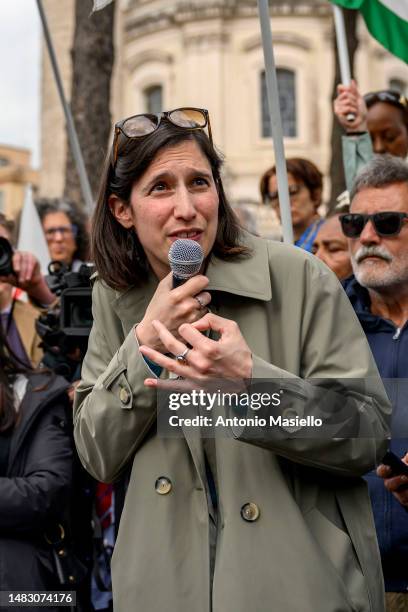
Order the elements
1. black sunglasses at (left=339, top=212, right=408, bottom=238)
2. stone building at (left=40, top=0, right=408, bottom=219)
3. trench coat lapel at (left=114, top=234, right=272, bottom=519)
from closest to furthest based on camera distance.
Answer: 1. trench coat lapel at (left=114, top=234, right=272, bottom=519)
2. black sunglasses at (left=339, top=212, right=408, bottom=238)
3. stone building at (left=40, top=0, right=408, bottom=219)

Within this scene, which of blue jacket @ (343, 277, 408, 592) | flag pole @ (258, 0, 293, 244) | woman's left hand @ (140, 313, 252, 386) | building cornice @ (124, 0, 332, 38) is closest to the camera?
woman's left hand @ (140, 313, 252, 386)

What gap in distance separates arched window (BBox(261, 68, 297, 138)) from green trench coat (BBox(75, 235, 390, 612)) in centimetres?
3200

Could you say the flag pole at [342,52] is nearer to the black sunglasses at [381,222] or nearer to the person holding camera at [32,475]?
the black sunglasses at [381,222]

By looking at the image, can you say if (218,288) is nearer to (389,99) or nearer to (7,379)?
(7,379)

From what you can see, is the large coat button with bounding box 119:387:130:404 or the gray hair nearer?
the large coat button with bounding box 119:387:130:404

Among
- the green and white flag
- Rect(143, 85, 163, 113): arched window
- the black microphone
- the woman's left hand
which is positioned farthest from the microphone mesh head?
Rect(143, 85, 163, 113): arched window

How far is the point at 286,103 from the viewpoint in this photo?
3422cm

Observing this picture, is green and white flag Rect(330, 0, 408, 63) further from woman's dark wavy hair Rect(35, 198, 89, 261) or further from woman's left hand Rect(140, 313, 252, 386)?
woman's left hand Rect(140, 313, 252, 386)

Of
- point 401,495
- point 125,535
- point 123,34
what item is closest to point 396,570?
point 401,495

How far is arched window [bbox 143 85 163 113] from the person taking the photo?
35406mm

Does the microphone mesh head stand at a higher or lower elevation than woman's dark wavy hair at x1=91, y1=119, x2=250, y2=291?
lower

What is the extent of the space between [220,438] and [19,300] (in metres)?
2.54

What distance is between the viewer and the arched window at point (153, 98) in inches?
1394

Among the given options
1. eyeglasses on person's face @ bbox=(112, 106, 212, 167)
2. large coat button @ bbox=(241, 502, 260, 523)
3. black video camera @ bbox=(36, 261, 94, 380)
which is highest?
eyeglasses on person's face @ bbox=(112, 106, 212, 167)
